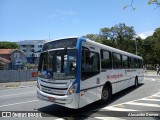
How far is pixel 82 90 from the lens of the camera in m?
9.09

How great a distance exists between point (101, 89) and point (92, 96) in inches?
47.6

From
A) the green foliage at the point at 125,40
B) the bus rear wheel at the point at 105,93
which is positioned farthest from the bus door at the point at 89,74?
the green foliage at the point at 125,40

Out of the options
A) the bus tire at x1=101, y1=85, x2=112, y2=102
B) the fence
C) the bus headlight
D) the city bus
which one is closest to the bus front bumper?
the city bus

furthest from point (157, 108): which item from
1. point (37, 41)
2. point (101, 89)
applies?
point (37, 41)

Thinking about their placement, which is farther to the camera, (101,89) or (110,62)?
(110,62)

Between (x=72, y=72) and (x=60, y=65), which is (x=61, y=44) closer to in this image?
(x=60, y=65)

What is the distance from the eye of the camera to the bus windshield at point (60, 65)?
8977mm

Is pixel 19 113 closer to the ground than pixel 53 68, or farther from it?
closer to the ground

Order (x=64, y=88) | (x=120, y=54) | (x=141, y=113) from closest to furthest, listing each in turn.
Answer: (x=64, y=88), (x=141, y=113), (x=120, y=54)

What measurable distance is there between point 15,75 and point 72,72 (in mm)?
24326

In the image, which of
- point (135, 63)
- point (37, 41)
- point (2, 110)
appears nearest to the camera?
point (2, 110)

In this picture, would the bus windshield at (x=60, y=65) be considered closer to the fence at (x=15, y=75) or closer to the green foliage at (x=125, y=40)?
the fence at (x=15, y=75)

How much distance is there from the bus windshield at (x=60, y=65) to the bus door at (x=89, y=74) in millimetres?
426

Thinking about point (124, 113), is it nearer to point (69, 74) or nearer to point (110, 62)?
point (69, 74)
